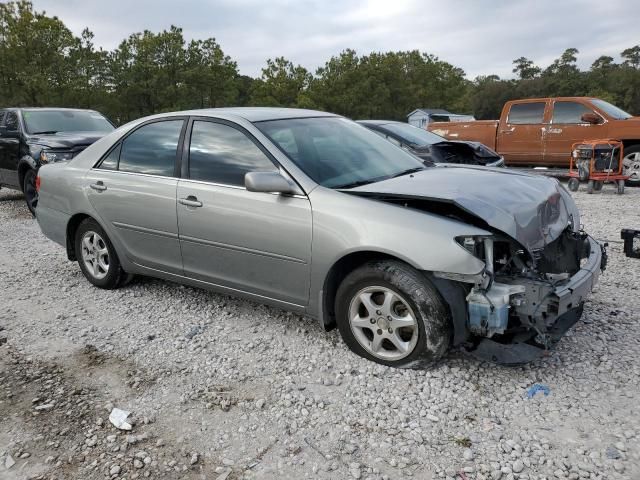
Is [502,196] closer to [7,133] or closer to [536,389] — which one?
[536,389]

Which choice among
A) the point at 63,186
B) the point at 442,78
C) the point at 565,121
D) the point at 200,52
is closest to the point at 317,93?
the point at 200,52

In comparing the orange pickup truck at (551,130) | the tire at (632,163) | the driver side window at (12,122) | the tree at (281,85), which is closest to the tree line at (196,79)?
the tree at (281,85)

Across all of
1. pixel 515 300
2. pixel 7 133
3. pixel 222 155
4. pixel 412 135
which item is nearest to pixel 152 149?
pixel 222 155

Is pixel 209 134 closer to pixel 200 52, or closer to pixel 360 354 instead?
pixel 360 354

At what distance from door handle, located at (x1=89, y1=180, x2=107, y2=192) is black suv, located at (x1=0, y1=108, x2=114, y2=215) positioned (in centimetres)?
439

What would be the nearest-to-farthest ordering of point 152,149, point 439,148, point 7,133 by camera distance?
point 152,149, point 439,148, point 7,133

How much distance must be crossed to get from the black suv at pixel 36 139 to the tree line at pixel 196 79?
61.5 feet

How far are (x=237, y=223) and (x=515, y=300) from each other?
1881 mm

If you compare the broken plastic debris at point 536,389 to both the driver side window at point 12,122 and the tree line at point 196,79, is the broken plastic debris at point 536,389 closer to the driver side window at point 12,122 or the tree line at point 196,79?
the driver side window at point 12,122

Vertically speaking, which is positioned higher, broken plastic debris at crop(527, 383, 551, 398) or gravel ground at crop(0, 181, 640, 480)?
broken plastic debris at crop(527, 383, 551, 398)

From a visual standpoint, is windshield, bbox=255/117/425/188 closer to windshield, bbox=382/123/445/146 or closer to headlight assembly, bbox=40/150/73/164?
windshield, bbox=382/123/445/146

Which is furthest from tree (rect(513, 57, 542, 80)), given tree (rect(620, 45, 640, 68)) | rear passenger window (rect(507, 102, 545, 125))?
rear passenger window (rect(507, 102, 545, 125))

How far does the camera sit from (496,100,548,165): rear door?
11.8 metres

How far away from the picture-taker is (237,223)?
360 centimetres
